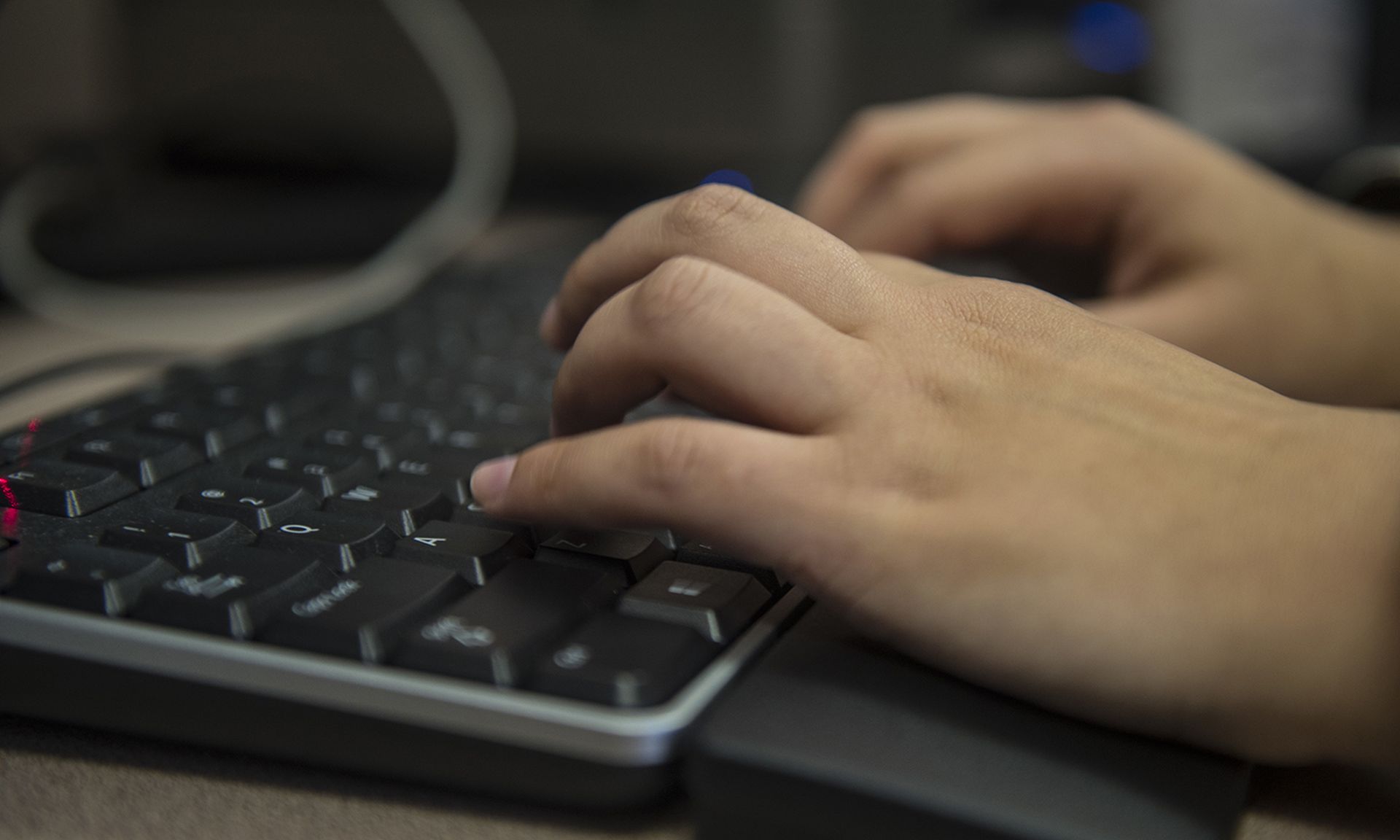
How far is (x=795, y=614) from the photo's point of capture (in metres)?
0.37

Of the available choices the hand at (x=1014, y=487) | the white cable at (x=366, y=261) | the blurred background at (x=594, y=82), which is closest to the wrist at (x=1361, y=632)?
the hand at (x=1014, y=487)

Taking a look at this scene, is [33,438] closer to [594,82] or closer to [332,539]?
[332,539]

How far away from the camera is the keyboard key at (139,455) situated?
443 mm

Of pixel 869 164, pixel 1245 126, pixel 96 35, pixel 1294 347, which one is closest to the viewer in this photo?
pixel 1294 347

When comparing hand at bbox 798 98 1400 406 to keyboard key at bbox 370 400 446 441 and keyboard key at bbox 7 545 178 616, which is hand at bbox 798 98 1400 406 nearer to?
keyboard key at bbox 370 400 446 441

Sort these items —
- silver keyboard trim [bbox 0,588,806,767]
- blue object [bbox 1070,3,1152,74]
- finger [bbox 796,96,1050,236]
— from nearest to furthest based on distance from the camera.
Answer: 1. silver keyboard trim [bbox 0,588,806,767]
2. finger [bbox 796,96,1050,236]
3. blue object [bbox 1070,3,1152,74]

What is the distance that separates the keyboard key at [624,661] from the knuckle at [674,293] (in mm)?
106

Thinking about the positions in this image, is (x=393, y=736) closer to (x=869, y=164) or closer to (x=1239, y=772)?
(x=1239, y=772)

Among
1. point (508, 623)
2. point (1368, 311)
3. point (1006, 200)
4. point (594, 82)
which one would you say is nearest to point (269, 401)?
point (508, 623)

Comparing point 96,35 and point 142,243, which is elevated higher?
point 96,35

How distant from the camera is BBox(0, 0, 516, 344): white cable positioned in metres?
0.84

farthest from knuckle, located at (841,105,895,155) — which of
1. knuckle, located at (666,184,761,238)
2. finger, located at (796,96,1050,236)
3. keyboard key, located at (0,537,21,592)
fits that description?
keyboard key, located at (0,537,21,592)

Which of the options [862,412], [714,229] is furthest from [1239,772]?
[714,229]

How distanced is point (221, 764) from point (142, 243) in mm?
681
